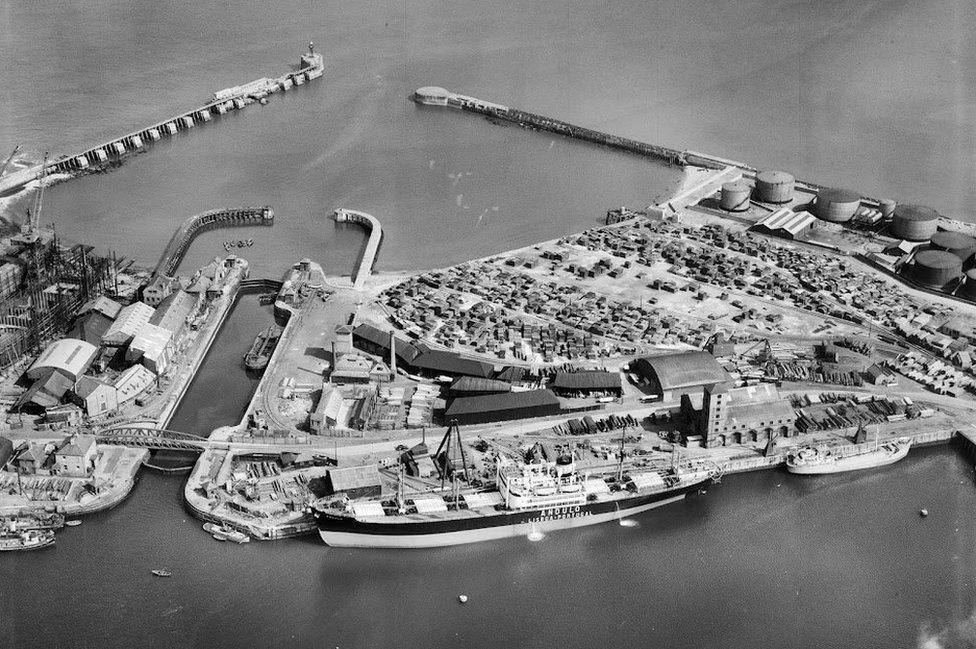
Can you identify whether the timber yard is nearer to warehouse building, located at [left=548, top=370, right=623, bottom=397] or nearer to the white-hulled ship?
warehouse building, located at [left=548, top=370, right=623, bottom=397]

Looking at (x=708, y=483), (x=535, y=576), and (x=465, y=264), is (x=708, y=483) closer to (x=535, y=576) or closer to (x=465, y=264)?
(x=535, y=576)

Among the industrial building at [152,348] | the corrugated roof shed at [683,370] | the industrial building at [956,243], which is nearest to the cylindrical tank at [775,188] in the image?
the industrial building at [956,243]

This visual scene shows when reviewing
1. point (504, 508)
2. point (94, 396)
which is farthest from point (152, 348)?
point (504, 508)

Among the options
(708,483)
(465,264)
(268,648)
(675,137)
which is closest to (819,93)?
(675,137)

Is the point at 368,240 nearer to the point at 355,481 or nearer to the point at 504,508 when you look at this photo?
the point at 355,481

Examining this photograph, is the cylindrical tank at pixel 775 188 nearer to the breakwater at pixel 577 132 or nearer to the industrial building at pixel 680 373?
the breakwater at pixel 577 132

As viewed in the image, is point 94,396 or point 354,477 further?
point 94,396
